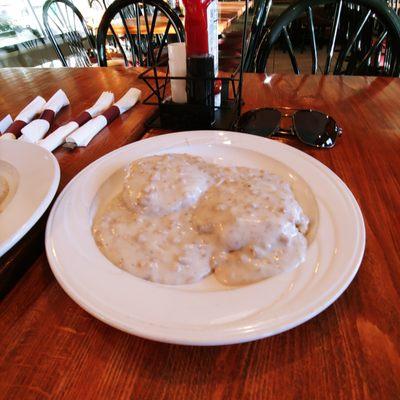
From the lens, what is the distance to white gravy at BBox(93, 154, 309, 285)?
1.48 ft

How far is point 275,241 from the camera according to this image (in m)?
0.47

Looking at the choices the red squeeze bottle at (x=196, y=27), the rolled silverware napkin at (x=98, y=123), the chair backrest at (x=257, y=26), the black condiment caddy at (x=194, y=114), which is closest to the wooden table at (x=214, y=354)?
the rolled silverware napkin at (x=98, y=123)

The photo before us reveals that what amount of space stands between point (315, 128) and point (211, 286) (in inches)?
22.5

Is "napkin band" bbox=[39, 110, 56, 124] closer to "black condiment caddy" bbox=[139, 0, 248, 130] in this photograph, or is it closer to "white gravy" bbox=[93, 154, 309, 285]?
"black condiment caddy" bbox=[139, 0, 248, 130]

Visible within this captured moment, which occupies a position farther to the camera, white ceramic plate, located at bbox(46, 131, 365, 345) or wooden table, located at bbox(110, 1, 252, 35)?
wooden table, located at bbox(110, 1, 252, 35)

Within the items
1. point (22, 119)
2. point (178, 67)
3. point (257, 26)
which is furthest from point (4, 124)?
point (257, 26)

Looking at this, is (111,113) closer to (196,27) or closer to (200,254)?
(196,27)

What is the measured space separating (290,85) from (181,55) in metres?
0.54

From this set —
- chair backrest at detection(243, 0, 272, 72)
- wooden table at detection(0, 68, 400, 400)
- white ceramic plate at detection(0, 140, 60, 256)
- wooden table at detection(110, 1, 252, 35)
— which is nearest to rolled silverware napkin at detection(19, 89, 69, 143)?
white ceramic plate at detection(0, 140, 60, 256)

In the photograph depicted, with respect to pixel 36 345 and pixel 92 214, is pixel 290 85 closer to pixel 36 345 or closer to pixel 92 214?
pixel 92 214

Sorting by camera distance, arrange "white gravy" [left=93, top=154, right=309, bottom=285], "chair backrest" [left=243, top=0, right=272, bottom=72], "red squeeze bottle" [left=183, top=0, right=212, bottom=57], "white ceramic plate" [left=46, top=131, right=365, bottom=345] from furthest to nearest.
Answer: "chair backrest" [left=243, top=0, right=272, bottom=72] < "red squeeze bottle" [left=183, top=0, right=212, bottom=57] < "white gravy" [left=93, top=154, right=309, bottom=285] < "white ceramic plate" [left=46, top=131, right=365, bottom=345]

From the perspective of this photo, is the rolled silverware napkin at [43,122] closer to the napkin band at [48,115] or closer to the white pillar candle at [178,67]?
the napkin band at [48,115]

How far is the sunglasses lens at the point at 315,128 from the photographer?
759 millimetres

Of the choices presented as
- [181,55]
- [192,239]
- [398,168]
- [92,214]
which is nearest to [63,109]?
[181,55]
